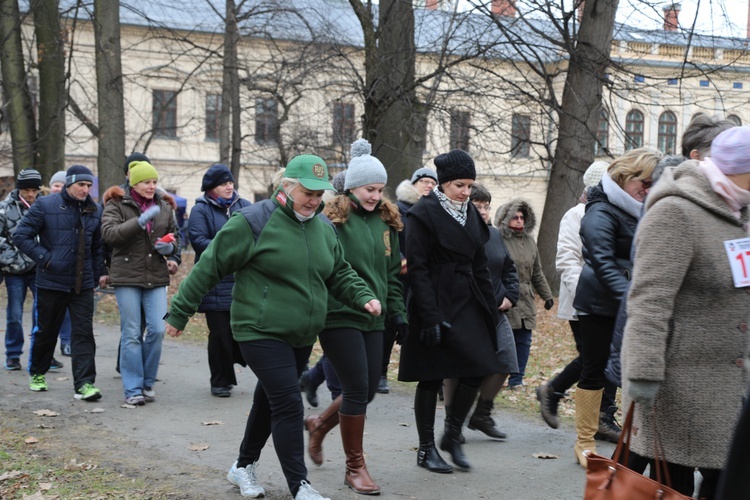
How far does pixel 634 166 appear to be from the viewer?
5.92 metres

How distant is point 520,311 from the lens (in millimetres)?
9414

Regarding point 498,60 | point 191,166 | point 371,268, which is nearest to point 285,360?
point 371,268

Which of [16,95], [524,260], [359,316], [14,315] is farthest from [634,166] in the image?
[16,95]

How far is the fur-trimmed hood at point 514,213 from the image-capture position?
9367 millimetres

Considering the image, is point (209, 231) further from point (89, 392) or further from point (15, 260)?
point (15, 260)

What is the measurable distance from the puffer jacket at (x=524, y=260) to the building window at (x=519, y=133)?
8.18 m

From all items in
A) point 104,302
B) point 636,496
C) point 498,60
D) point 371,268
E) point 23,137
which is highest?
point 498,60

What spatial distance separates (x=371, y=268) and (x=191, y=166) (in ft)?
139

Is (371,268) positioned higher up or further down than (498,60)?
further down

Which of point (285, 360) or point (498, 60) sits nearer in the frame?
point (285, 360)

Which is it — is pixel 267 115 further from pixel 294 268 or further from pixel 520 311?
pixel 294 268

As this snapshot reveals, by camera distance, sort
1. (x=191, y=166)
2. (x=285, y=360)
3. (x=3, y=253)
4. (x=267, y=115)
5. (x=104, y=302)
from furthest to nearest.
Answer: (x=191, y=166) < (x=267, y=115) < (x=104, y=302) < (x=3, y=253) < (x=285, y=360)

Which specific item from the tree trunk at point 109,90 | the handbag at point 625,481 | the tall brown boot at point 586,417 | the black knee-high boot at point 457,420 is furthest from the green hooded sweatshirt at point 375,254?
the tree trunk at point 109,90

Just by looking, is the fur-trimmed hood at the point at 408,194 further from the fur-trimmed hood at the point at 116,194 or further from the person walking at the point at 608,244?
the person walking at the point at 608,244
